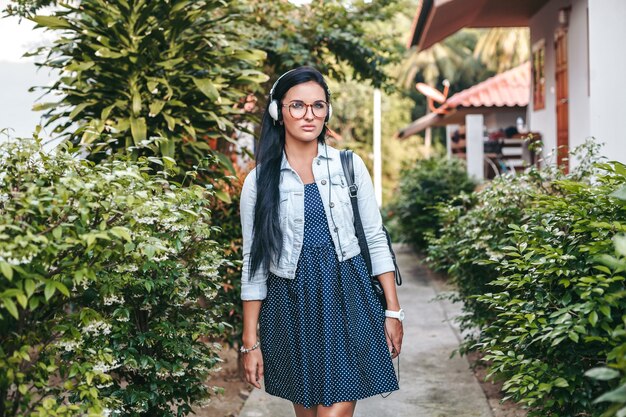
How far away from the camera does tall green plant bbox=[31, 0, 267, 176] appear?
5387 mm

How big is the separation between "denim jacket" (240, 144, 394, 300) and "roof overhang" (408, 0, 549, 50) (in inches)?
268

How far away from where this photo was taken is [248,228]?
11.8ft

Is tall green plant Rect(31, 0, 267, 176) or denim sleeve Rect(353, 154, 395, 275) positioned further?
tall green plant Rect(31, 0, 267, 176)

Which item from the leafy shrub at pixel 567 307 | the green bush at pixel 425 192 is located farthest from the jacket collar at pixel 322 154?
the green bush at pixel 425 192

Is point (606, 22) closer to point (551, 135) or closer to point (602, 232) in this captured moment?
point (602, 232)

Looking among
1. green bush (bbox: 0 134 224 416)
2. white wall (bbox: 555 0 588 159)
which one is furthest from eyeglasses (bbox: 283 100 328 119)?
white wall (bbox: 555 0 588 159)

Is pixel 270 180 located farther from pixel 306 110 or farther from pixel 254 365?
pixel 254 365

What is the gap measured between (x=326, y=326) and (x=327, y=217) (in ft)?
1.49

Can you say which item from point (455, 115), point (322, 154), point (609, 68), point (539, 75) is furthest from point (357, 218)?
point (455, 115)

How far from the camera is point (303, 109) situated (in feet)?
11.7

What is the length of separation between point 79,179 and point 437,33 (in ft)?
32.7

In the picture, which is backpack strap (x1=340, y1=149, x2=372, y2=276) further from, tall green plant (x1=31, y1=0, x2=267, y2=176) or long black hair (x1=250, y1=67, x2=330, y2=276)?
tall green plant (x1=31, y1=0, x2=267, y2=176)

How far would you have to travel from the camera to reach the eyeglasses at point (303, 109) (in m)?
3.57

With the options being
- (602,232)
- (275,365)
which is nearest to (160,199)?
(275,365)
